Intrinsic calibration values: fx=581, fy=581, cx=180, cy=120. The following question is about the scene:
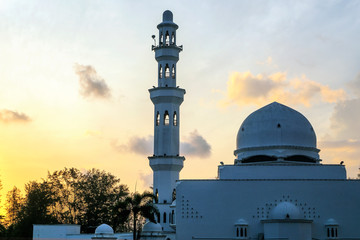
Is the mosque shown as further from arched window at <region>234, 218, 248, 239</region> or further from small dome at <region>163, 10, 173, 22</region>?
small dome at <region>163, 10, 173, 22</region>

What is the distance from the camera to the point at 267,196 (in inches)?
1802

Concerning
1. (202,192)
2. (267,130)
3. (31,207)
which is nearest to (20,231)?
(31,207)

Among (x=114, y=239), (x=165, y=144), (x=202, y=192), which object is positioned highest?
(x=165, y=144)

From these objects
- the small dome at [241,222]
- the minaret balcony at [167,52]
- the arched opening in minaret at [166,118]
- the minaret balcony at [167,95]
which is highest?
the minaret balcony at [167,52]

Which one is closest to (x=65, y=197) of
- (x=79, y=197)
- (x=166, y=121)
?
(x=79, y=197)

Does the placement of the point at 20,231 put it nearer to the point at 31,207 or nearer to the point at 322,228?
the point at 31,207

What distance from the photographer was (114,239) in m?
45.1

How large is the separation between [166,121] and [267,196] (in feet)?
43.7

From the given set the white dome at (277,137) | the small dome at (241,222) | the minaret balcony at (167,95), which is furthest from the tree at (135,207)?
the minaret balcony at (167,95)

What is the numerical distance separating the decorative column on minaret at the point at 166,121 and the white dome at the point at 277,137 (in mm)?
6332

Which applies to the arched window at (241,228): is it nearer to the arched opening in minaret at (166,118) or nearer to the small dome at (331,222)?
the small dome at (331,222)

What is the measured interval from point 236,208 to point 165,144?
35.3 ft

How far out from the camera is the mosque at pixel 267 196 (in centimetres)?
4500

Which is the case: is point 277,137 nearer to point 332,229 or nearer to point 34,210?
point 332,229
